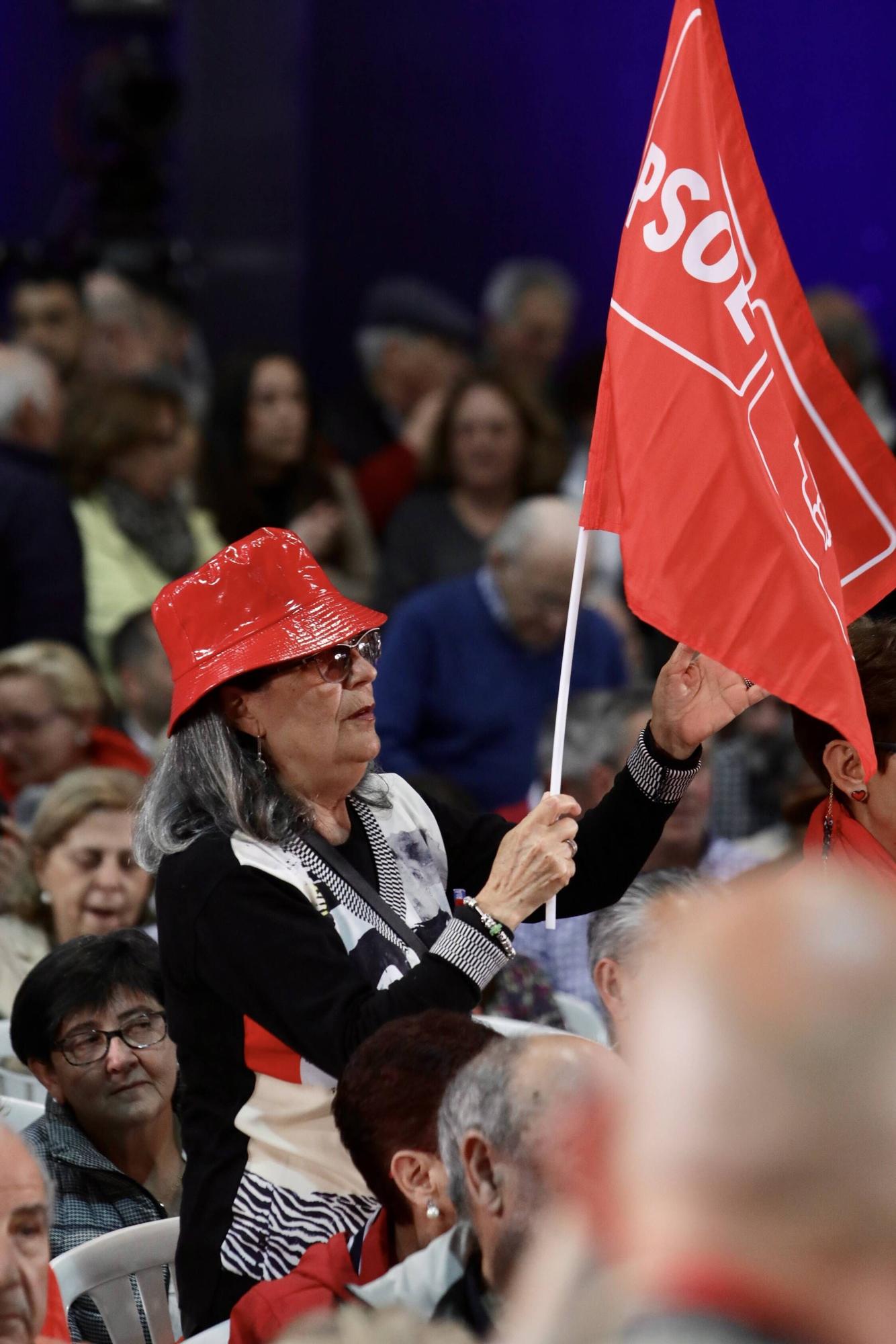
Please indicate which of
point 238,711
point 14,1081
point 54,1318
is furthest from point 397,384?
point 54,1318

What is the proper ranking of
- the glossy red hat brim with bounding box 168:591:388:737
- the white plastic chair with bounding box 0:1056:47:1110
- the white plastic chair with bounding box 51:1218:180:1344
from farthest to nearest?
the white plastic chair with bounding box 0:1056:47:1110, the white plastic chair with bounding box 51:1218:180:1344, the glossy red hat brim with bounding box 168:591:388:737

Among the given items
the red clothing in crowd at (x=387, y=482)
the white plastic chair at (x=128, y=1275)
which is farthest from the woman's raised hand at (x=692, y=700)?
the red clothing in crowd at (x=387, y=482)

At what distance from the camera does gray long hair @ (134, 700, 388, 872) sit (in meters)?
2.63

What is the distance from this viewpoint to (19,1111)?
332cm

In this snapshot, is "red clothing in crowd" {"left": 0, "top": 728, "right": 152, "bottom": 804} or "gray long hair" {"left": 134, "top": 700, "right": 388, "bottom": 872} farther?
"red clothing in crowd" {"left": 0, "top": 728, "right": 152, "bottom": 804}

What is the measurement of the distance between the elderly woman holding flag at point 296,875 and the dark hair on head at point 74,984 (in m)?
0.55

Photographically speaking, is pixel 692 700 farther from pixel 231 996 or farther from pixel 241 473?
pixel 241 473

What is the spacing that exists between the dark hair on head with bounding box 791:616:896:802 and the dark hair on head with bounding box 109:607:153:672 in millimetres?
2757

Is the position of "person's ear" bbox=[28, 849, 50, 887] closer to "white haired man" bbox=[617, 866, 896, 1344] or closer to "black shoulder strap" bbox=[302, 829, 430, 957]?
"black shoulder strap" bbox=[302, 829, 430, 957]

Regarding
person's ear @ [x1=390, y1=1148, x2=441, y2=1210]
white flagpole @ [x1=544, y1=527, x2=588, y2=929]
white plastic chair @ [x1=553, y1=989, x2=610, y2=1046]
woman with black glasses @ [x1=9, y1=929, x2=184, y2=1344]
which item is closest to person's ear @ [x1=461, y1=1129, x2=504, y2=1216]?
person's ear @ [x1=390, y1=1148, x2=441, y2=1210]

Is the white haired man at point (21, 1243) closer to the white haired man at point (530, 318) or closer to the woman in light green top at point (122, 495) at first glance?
the woman in light green top at point (122, 495)

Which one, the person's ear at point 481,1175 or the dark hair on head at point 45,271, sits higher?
the dark hair on head at point 45,271

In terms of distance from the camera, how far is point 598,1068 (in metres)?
2.07

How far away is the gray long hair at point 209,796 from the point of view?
263 centimetres
